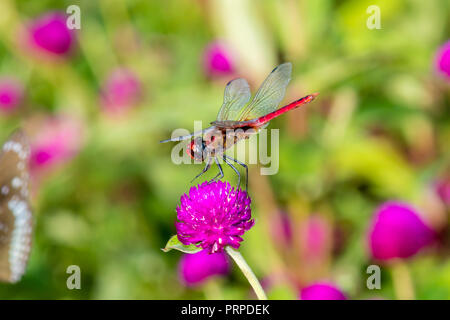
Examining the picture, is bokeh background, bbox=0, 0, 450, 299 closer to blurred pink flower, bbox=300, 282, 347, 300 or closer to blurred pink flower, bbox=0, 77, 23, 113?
blurred pink flower, bbox=0, 77, 23, 113

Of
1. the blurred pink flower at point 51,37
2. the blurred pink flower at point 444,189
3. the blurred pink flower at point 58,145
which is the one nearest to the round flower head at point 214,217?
the blurred pink flower at point 444,189

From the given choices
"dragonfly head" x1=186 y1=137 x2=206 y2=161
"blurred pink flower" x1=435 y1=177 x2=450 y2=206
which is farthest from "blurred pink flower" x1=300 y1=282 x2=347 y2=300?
"blurred pink flower" x1=435 y1=177 x2=450 y2=206

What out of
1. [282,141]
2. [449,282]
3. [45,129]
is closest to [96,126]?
[45,129]

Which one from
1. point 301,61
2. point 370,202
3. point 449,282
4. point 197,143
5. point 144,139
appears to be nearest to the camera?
point 197,143

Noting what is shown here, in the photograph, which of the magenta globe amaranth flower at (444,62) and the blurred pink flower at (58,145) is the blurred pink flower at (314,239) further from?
the blurred pink flower at (58,145)

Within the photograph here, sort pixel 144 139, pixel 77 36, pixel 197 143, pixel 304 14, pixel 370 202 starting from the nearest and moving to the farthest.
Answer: pixel 197 143, pixel 304 14, pixel 370 202, pixel 144 139, pixel 77 36

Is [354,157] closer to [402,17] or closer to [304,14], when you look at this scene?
[304,14]

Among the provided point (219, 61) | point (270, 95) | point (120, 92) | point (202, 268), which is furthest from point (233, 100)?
point (120, 92)
